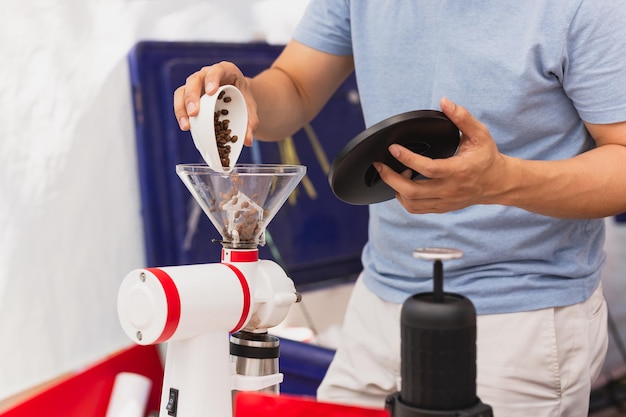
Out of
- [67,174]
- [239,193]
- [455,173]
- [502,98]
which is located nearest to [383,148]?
[455,173]

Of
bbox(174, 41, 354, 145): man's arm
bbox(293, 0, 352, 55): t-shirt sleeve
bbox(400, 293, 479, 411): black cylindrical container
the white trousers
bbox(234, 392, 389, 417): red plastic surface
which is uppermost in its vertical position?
bbox(293, 0, 352, 55): t-shirt sleeve

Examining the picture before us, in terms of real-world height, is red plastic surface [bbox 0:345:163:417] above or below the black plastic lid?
below

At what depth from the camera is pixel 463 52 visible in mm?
1127

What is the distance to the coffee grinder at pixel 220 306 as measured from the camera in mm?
820

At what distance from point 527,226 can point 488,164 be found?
0.28m

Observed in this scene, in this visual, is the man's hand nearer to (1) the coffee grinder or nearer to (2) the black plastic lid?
(2) the black plastic lid

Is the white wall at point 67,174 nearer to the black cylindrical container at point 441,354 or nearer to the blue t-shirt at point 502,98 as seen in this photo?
the blue t-shirt at point 502,98

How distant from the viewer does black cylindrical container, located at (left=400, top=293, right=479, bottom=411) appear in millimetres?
627

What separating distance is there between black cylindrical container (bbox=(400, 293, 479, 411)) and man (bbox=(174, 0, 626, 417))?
A: 0.30m

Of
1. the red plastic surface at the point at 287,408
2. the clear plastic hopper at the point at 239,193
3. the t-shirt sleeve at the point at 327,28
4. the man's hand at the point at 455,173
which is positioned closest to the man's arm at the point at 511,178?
the man's hand at the point at 455,173

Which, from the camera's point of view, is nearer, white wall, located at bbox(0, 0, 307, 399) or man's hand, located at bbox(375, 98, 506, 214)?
man's hand, located at bbox(375, 98, 506, 214)

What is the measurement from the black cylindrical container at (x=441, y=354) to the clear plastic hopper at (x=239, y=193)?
337mm

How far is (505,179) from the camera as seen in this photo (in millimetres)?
936

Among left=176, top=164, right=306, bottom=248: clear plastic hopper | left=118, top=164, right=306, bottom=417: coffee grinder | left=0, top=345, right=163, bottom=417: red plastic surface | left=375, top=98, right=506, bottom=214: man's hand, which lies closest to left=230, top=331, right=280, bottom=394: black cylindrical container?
left=118, top=164, right=306, bottom=417: coffee grinder
